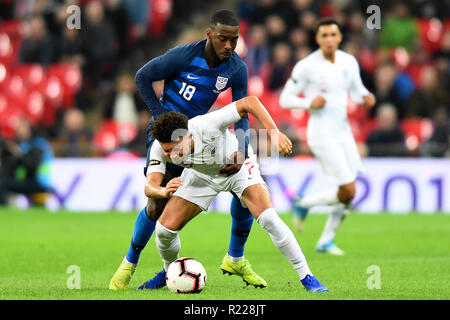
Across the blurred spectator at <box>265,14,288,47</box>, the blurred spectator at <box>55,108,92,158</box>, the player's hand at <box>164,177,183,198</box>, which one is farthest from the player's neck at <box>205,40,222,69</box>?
the blurred spectator at <box>265,14,288,47</box>

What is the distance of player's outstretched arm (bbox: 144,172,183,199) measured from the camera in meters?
6.43

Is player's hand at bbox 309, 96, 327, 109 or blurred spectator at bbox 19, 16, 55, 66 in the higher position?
blurred spectator at bbox 19, 16, 55, 66

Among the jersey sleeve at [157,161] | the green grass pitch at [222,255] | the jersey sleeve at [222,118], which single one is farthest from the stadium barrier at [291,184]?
the jersey sleeve at [222,118]

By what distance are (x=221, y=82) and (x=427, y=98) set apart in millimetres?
10266

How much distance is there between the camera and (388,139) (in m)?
16.1

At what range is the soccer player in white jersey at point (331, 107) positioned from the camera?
10359 millimetres

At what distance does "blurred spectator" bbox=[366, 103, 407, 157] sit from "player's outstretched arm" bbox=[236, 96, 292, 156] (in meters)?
9.66

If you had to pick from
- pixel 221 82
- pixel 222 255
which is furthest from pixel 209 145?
pixel 222 255

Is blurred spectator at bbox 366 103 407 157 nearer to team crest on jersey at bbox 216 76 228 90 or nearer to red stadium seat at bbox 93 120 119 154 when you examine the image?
red stadium seat at bbox 93 120 119 154

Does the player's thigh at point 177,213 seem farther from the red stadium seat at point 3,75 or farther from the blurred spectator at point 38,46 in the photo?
the red stadium seat at point 3,75

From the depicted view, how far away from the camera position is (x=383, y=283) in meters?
7.45

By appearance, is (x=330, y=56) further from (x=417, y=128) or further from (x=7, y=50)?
(x=7, y=50)

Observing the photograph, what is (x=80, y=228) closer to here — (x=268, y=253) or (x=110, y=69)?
(x=268, y=253)

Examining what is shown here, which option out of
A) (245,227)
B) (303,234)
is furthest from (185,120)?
(303,234)
